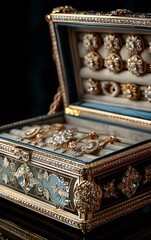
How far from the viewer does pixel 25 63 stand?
299cm

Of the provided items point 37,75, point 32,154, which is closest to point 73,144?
point 32,154

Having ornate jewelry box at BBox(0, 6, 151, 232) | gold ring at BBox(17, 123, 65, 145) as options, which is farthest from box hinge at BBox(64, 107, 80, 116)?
gold ring at BBox(17, 123, 65, 145)

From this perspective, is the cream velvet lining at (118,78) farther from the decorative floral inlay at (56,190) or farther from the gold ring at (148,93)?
the decorative floral inlay at (56,190)

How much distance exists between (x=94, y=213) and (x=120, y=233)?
108mm

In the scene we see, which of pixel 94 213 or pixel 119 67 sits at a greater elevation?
pixel 119 67

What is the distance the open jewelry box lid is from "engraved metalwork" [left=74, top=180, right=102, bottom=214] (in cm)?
43

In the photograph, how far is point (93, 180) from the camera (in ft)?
5.84

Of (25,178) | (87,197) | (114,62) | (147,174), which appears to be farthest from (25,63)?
(87,197)

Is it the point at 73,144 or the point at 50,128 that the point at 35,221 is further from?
the point at 50,128

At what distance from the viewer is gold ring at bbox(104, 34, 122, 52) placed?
2176mm

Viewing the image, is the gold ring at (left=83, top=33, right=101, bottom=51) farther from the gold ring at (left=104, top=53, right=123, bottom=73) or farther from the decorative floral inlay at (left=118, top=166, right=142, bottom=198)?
the decorative floral inlay at (left=118, top=166, right=142, bottom=198)

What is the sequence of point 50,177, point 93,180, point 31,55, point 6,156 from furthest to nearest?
point 31,55
point 6,156
point 50,177
point 93,180

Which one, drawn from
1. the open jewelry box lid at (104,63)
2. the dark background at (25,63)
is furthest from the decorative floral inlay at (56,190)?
the dark background at (25,63)

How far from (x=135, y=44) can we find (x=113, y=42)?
12 centimetres
